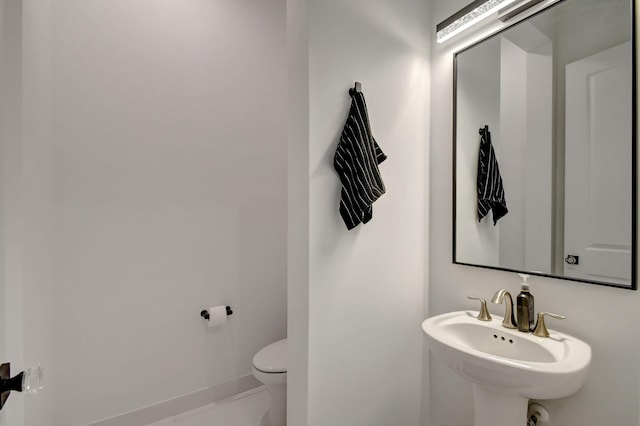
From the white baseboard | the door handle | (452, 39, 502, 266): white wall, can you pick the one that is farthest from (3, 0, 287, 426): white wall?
(452, 39, 502, 266): white wall

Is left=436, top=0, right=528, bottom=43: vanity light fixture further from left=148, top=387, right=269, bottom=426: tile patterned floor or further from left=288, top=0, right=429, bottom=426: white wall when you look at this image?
left=148, top=387, right=269, bottom=426: tile patterned floor

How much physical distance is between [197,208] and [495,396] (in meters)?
1.88

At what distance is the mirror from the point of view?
1.03m

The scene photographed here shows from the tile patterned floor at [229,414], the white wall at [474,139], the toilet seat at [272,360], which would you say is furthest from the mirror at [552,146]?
Answer: the tile patterned floor at [229,414]

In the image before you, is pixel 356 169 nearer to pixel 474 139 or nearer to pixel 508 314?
pixel 474 139

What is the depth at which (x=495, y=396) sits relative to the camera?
1.09 metres

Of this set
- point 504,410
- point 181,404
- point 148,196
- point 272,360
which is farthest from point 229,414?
point 504,410

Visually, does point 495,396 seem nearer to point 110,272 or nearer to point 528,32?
point 528,32

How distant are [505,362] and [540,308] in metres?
0.47

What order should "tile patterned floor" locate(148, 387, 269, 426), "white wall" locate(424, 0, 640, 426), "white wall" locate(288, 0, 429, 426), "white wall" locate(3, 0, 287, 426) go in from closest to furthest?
"white wall" locate(424, 0, 640, 426) < "white wall" locate(288, 0, 429, 426) < "white wall" locate(3, 0, 287, 426) < "tile patterned floor" locate(148, 387, 269, 426)

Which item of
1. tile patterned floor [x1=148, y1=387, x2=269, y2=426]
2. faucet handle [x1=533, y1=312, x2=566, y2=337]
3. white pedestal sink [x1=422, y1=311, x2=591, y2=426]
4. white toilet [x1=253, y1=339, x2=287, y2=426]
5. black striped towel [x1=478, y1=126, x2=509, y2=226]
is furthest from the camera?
tile patterned floor [x1=148, y1=387, x2=269, y2=426]

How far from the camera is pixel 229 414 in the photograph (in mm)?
1989

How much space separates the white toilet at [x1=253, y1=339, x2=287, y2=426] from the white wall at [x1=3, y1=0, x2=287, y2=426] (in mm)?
466

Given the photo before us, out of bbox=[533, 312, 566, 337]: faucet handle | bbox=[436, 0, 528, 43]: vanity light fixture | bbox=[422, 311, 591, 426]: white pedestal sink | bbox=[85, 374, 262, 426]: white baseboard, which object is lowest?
bbox=[85, 374, 262, 426]: white baseboard
